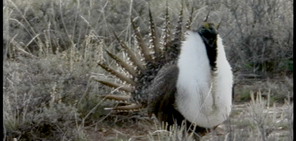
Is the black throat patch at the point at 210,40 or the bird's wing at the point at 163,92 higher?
the black throat patch at the point at 210,40

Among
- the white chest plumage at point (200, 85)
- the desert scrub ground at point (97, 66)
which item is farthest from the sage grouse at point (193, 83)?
the desert scrub ground at point (97, 66)

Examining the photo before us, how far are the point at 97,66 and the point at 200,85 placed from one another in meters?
1.30

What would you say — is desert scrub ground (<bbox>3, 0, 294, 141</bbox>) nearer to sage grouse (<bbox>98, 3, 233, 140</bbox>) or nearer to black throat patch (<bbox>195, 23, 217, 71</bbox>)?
sage grouse (<bbox>98, 3, 233, 140</bbox>)

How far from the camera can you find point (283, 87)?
425cm

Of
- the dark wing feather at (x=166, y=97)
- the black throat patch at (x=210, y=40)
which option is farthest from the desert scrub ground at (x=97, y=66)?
the black throat patch at (x=210, y=40)

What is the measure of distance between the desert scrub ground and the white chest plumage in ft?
0.36

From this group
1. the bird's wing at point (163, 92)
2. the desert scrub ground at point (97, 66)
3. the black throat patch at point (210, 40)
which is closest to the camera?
the black throat patch at point (210, 40)

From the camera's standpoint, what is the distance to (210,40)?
3217mm

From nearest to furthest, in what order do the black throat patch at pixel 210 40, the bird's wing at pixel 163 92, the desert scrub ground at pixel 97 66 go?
1. the black throat patch at pixel 210 40
2. the bird's wing at pixel 163 92
3. the desert scrub ground at pixel 97 66

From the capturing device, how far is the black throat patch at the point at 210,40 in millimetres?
3207

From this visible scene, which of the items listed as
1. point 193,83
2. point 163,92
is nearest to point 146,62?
point 163,92

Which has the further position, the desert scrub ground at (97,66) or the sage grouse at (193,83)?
the desert scrub ground at (97,66)

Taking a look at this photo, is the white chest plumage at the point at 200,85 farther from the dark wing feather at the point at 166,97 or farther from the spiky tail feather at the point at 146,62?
the spiky tail feather at the point at 146,62

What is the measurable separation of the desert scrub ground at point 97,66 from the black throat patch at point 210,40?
11.0 inches
